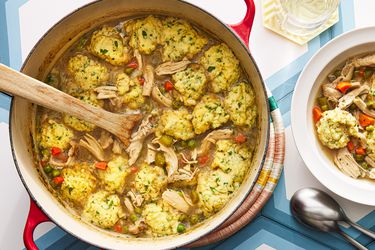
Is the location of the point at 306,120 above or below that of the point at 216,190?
above

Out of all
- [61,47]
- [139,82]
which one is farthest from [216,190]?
[61,47]

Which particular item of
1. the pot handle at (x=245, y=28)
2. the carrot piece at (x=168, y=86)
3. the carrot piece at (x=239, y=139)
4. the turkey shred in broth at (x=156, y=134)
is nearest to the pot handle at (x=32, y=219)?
the turkey shred in broth at (x=156, y=134)

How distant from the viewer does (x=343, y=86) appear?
2.66 metres

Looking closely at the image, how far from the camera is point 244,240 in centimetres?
280

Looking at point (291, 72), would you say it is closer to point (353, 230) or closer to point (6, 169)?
point (353, 230)

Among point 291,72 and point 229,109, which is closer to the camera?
point 229,109

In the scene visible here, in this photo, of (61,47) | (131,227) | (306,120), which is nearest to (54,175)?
(131,227)

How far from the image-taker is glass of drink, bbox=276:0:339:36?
274 cm

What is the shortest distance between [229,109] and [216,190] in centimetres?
38

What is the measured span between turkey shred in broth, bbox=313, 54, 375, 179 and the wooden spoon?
0.90m

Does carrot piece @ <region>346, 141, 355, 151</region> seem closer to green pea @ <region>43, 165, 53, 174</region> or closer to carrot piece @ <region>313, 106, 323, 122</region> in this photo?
carrot piece @ <region>313, 106, 323, 122</region>

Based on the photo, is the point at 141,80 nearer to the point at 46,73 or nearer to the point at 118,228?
the point at 46,73

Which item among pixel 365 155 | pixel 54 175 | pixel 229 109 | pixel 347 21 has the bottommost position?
pixel 54 175

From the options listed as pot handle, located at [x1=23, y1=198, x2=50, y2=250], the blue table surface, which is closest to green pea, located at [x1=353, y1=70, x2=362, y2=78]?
the blue table surface
